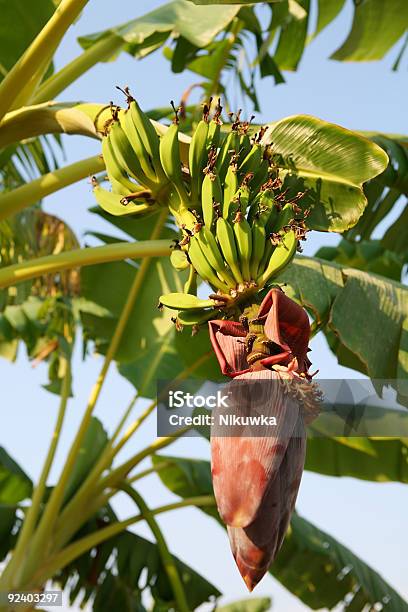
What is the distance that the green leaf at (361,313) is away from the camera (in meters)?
2.08

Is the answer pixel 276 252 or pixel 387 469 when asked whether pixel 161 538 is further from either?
pixel 276 252

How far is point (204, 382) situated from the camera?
342cm

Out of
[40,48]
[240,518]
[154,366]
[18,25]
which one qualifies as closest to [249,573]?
[240,518]

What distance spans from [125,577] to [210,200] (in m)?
2.81

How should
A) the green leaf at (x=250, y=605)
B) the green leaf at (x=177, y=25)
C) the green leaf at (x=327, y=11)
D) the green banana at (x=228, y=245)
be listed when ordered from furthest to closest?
the green leaf at (x=250, y=605), the green leaf at (x=327, y=11), the green leaf at (x=177, y=25), the green banana at (x=228, y=245)

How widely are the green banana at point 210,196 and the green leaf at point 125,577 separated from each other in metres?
2.70

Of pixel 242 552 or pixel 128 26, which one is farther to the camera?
pixel 128 26

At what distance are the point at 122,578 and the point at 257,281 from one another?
2.80 meters

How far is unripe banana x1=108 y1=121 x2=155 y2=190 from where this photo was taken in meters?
1.54

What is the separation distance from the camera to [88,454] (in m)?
3.80

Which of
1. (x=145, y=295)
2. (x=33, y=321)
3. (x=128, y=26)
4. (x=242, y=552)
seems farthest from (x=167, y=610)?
(x=242, y=552)

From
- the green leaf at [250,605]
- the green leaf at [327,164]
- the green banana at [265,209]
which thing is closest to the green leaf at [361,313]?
the green leaf at [327,164]

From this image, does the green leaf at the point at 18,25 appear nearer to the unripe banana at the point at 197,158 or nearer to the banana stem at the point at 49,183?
the banana stem at the point at 49,183

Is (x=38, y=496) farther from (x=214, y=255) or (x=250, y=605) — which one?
(x=214, y=255)
